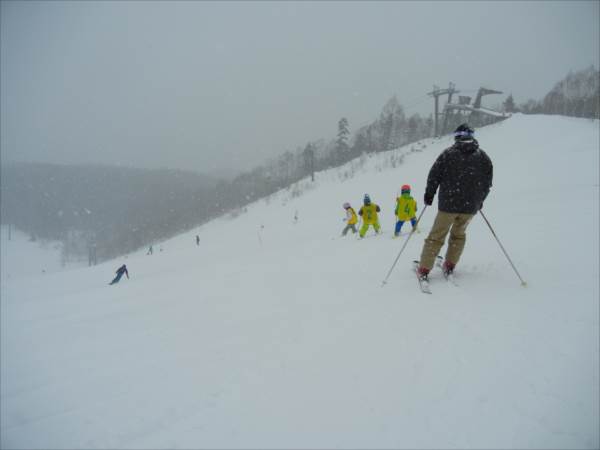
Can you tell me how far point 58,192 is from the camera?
175m

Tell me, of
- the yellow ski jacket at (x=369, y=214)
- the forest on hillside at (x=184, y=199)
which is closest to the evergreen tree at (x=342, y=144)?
the forest on hillside at (x=184, y=199)

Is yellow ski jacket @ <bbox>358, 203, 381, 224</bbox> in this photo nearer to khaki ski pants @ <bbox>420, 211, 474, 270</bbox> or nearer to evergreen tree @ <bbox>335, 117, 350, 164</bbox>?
khaki ski pants @ <bbox>420, 211, 474, 270</bbox>

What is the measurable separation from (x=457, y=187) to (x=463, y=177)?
0.16 metres

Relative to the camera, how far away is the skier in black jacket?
390 cm

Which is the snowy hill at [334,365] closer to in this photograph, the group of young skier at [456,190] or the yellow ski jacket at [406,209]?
the group of young skier at [456,190]

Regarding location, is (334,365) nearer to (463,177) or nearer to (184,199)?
(463,177)

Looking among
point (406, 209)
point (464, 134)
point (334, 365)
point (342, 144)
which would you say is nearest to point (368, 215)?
point (406, 209)

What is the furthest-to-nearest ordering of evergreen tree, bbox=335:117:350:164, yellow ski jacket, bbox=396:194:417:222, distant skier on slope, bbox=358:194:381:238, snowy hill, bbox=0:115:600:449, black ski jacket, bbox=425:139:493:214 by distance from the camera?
evergreen tree, bbox=335:117:350:164 → distant skier on slope, bbox=358:194:381:238 → yellow ski jacket, bbox=396:194:417:222 → black ski jacket, bbox=425:139:493:214 → snowy hill, bbox=0:115:600:449

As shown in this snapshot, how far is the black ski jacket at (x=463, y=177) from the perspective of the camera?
12.8ft

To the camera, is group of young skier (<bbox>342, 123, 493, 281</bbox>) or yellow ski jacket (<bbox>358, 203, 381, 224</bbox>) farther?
yellow ski jacket (<bbox>358, 203, 381, 224</bbox>)

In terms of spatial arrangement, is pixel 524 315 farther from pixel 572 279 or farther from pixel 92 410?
pixel 92 410

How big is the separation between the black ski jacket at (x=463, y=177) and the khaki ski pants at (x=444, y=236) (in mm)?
126

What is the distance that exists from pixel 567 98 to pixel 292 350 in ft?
281

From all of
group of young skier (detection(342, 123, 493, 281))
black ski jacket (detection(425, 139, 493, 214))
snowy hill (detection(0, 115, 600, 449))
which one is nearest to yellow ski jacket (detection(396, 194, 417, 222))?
snowy hill (detection(0, 115, 600, 449))
